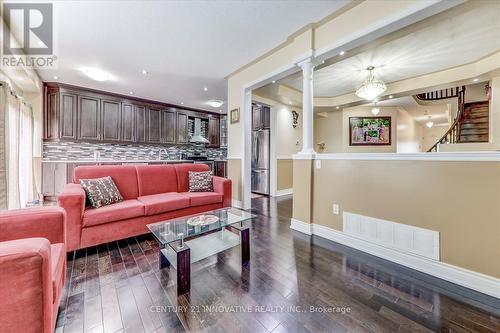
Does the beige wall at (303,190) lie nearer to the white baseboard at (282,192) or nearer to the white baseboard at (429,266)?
the white baseboard at (429,266)

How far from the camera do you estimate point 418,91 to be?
4.22 metres

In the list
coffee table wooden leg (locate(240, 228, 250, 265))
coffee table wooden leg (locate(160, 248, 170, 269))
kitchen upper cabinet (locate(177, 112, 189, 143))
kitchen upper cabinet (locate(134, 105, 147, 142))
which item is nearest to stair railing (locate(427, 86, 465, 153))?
coffee table wooden leg (locate(240, 228, 250, 265))

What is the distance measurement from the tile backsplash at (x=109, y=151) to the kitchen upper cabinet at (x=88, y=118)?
1.01 feet

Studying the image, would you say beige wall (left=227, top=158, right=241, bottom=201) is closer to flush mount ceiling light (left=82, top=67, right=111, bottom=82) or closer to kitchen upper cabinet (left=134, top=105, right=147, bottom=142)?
flush mount ceiling light (left=82, top=67, right=111, bottom=82)

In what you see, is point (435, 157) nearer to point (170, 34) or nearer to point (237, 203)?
point (237, 203)

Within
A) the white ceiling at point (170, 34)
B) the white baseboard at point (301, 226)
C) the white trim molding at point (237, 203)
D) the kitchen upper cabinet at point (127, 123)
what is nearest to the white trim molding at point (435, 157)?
the white baseboard at point (301, 226)

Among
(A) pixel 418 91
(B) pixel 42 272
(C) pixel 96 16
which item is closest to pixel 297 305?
(B) pixel 42 272

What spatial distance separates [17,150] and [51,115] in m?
1.72

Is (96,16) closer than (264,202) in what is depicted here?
Yes

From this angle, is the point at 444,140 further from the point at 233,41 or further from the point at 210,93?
the point at 210,93

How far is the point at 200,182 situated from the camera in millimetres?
3398

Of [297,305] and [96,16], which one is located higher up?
[96,16]

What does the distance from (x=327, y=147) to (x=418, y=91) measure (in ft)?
8.77

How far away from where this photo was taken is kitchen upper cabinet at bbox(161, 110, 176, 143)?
6102 mm
